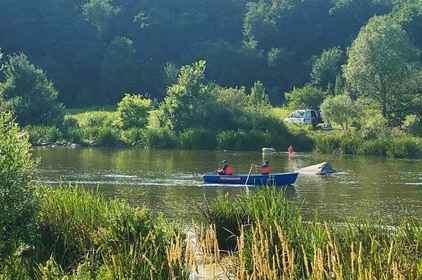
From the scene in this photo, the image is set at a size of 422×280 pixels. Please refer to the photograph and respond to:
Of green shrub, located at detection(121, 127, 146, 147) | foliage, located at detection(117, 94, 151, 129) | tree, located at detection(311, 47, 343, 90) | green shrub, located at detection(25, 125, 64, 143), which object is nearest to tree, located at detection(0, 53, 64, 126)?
green shrub, located at detection(25, 125, 64, 143)

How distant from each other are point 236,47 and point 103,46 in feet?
69.0

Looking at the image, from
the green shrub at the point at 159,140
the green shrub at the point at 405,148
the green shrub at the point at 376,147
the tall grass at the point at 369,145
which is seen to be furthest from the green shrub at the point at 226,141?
the green shrub at the point at 405,148

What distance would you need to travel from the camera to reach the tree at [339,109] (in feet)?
209

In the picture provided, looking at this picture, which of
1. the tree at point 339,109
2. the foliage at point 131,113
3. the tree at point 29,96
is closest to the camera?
the tree at point 339,109

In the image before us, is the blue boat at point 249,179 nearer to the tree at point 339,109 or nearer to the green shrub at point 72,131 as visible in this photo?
the tree at point 339,109

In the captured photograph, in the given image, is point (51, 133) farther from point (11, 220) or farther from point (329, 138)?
point (11, 220)

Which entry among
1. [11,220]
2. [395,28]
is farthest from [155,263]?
[395,28]

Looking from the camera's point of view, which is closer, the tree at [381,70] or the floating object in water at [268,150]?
the floating object in water at [268,150]

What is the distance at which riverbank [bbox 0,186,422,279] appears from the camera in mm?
10289

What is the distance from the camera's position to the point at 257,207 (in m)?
15.1

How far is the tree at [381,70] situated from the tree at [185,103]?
1555 cm

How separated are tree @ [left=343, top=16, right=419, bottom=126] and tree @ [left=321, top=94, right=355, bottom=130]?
4.73 m

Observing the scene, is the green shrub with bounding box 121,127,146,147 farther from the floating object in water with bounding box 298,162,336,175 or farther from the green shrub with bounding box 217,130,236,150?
the floating object in water with bounding box 298,162,336,175

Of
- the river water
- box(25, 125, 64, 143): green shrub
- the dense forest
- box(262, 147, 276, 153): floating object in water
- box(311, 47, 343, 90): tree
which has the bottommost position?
the river water
